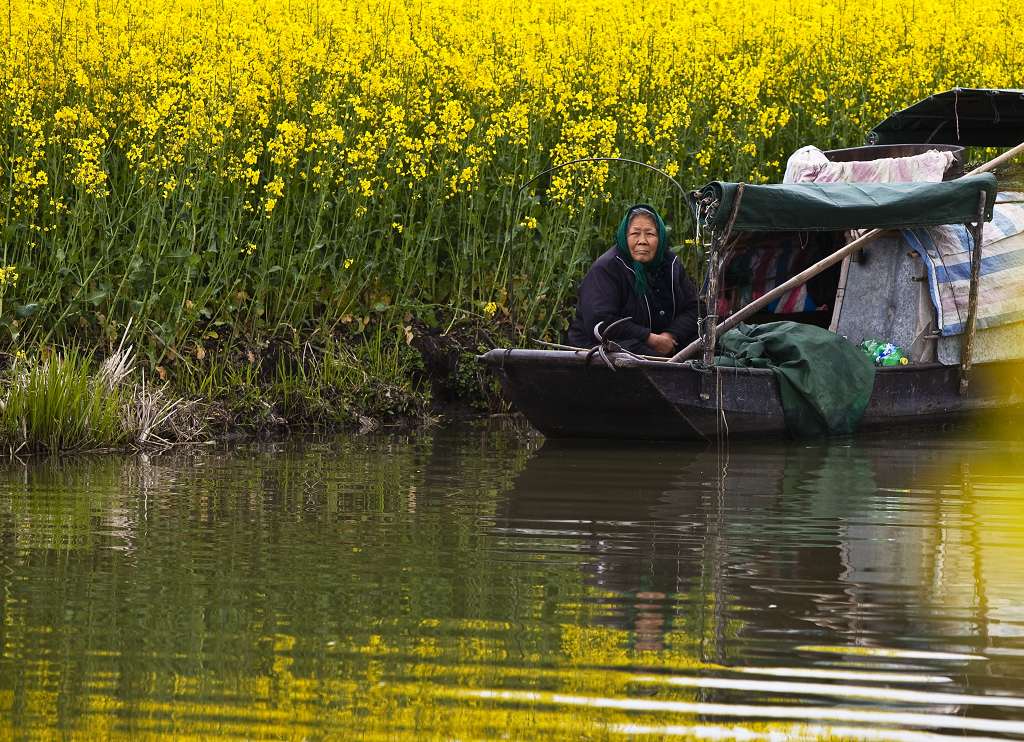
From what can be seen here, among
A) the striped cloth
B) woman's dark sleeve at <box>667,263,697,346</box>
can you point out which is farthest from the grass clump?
the striped cloth

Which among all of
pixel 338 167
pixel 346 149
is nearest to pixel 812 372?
pixel 346 149

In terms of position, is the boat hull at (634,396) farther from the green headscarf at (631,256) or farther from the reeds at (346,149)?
the reeds at (346,149)

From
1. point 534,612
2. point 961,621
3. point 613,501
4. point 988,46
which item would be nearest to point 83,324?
point 613,501

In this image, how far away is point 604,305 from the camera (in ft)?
43.9

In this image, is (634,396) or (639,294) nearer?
(634,396)

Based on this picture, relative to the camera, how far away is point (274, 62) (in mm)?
15172

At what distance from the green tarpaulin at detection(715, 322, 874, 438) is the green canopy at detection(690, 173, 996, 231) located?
2.56ft

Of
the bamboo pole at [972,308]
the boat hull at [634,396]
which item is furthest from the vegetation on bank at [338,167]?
the bamboo pole at [972,308]

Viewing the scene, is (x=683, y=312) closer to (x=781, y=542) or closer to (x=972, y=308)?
(x=972, y=308)

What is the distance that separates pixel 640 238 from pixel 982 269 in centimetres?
287

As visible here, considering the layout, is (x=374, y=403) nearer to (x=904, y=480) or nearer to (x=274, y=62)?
(x=274, y=62)

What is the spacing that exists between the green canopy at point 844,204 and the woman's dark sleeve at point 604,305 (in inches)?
33.1

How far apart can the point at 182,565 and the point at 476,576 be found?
3.93 feet

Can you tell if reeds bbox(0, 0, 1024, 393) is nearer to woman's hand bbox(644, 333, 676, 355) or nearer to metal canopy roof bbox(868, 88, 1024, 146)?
metal canopy roof bbox(868, 88, 1024, 146)
